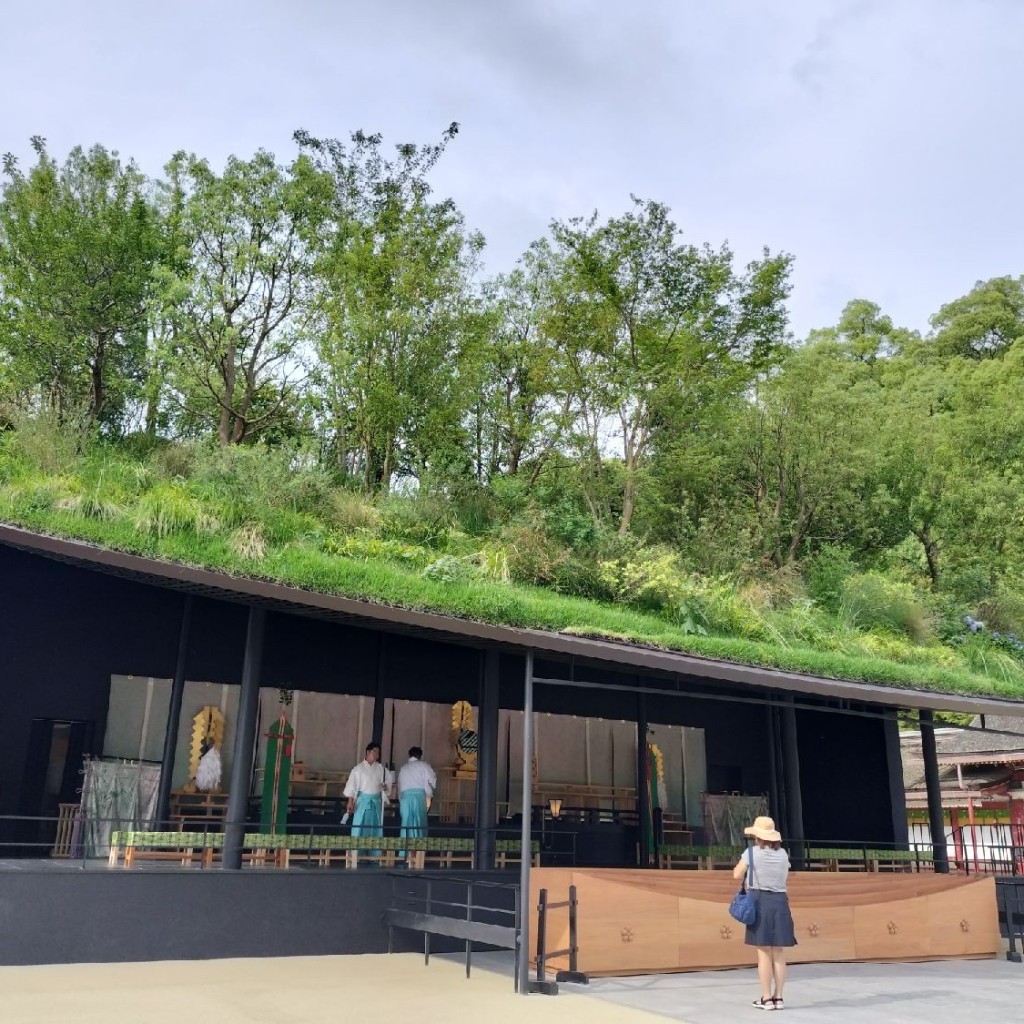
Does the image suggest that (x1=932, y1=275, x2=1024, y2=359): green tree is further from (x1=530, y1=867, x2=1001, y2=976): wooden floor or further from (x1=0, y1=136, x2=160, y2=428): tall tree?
(x1=530, y1=867, x2=1001, y2=976): wooden floor

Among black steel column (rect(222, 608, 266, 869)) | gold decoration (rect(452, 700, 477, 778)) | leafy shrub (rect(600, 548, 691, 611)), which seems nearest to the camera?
black steel column (rect(222, 608, 266, 869))

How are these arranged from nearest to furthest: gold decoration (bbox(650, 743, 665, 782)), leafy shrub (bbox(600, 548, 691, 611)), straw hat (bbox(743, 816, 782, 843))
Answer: straw hat (bbox(743, 816, 782, 843)) → gold decoration (bbox(650, 743, 665, 782)) → leafy shrub (bbox(600, 548, 691, 611))

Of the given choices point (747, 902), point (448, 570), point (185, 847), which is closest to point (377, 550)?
point (448, 570)

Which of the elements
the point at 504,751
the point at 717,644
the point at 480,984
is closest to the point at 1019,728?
the point at 717,644

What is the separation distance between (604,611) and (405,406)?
20.5 feet

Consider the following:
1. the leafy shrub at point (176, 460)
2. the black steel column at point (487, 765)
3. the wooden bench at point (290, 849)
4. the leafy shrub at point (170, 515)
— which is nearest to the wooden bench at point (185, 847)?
the wooden bench at point (290, 849)

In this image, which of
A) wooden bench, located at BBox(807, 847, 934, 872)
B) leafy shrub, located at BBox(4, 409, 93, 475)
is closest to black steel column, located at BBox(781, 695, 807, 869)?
wooden bench, located at BBox(807, 847, 934, 872)

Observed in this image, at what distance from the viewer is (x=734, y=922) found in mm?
9992

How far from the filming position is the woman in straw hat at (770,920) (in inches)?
303

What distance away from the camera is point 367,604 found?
9.23 meters

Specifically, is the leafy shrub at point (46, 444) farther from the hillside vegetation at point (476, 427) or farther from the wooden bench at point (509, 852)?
the wooden bench at point (509, 852)

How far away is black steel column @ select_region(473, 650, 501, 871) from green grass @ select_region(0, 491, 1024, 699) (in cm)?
67

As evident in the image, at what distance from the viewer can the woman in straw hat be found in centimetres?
770

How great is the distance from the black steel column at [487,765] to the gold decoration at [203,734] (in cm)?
362
